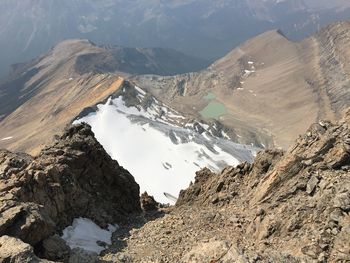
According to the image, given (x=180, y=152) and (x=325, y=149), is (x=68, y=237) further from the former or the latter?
(x=180, y=152)

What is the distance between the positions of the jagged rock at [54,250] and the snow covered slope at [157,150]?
3147 inches

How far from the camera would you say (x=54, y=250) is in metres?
29.5

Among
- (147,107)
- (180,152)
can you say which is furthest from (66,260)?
(147,107)

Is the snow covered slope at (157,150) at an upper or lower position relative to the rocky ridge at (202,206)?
upper

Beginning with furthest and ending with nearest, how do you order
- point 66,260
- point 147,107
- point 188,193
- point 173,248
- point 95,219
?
point 147,107 < point 188,193 < point 95,219 < point 173,248 < point 66,260

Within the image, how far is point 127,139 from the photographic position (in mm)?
150750

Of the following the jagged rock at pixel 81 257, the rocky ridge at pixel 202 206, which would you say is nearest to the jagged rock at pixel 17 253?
the rocky ridge at pixel 202 206

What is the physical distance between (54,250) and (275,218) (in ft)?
42.8

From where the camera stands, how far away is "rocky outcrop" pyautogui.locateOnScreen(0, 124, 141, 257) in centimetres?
3008

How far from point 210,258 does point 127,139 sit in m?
126

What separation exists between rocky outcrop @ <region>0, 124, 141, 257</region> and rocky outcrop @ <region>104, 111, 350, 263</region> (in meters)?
5.08

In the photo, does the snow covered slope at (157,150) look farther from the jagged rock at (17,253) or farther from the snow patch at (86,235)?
the jagged rock at (17,253)

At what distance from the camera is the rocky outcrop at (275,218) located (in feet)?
88.1

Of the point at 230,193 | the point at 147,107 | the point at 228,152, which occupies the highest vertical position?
the point at 147,107
